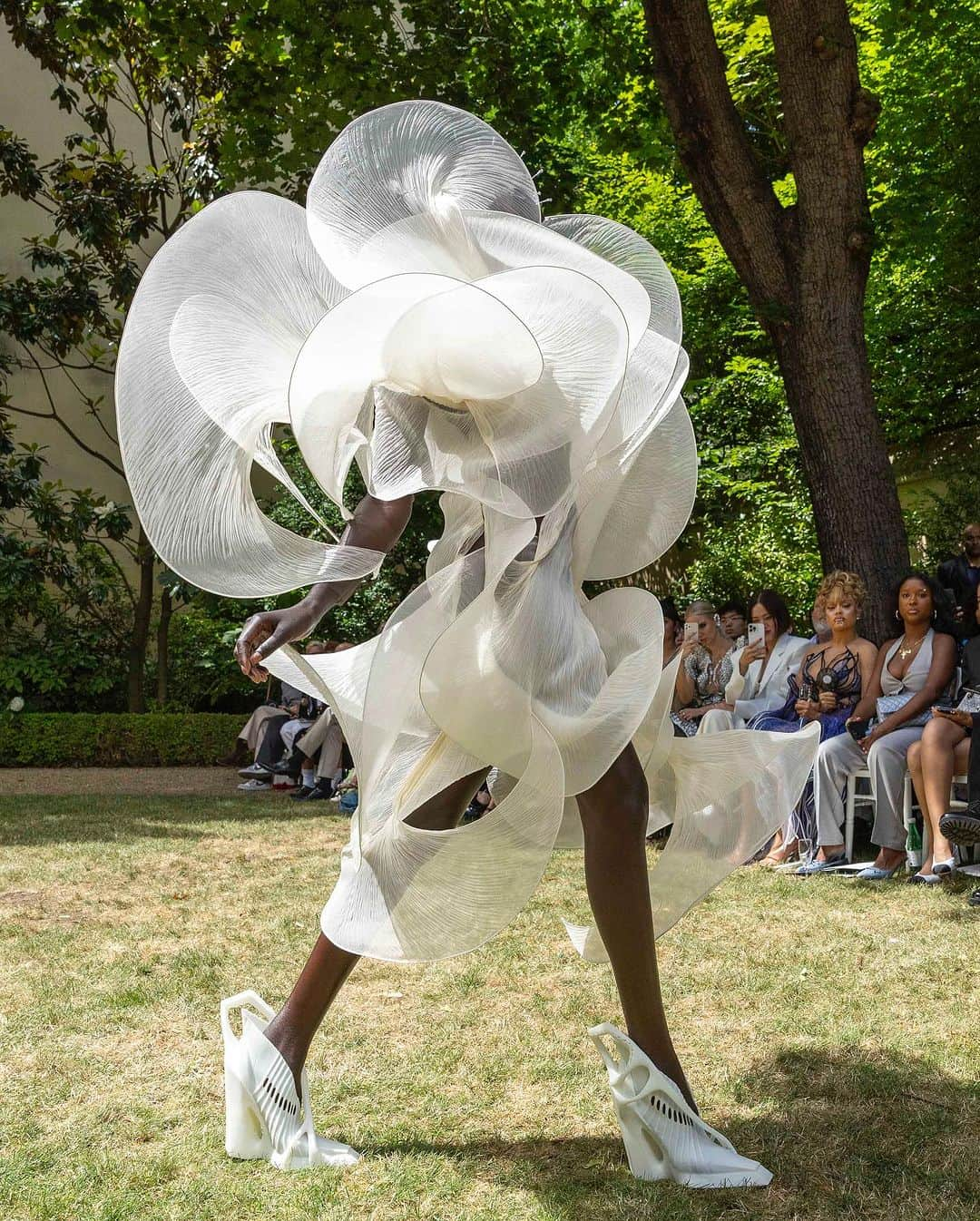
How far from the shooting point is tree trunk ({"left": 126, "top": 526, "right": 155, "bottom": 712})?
610 inches

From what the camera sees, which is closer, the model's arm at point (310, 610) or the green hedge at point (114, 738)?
the model's arm at point (310, 610)

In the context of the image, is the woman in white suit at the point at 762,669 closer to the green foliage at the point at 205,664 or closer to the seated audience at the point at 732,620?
the seated audience at the point at 732,620

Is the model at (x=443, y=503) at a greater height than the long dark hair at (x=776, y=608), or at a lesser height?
lesser

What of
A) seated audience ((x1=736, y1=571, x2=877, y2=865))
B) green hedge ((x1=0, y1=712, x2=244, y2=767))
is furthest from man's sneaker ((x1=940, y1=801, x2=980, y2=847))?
green hedge ((x1=0, y1=712, x2=244, y2=767))

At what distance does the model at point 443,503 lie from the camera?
2.49m

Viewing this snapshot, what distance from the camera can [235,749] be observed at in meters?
14.3

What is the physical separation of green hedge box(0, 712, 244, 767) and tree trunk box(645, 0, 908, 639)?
846cm

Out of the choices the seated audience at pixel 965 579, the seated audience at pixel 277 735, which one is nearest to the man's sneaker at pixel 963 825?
the seated audience at pixel 965 579

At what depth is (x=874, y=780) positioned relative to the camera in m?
6.71

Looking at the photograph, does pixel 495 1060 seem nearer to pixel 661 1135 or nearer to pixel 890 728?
pixel 661 1135

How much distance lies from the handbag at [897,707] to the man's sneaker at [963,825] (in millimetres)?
995

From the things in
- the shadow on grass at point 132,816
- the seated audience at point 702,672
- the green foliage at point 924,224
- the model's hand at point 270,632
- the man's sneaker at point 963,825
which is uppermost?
the green foliage at point 924,224

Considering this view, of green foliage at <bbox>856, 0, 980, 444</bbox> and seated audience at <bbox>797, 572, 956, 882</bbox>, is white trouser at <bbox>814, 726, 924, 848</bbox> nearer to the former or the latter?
seated audience at <bbox>797, 572, 956, 882</bbox>

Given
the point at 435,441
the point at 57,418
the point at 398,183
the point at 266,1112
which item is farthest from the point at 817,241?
the point at 57,418
